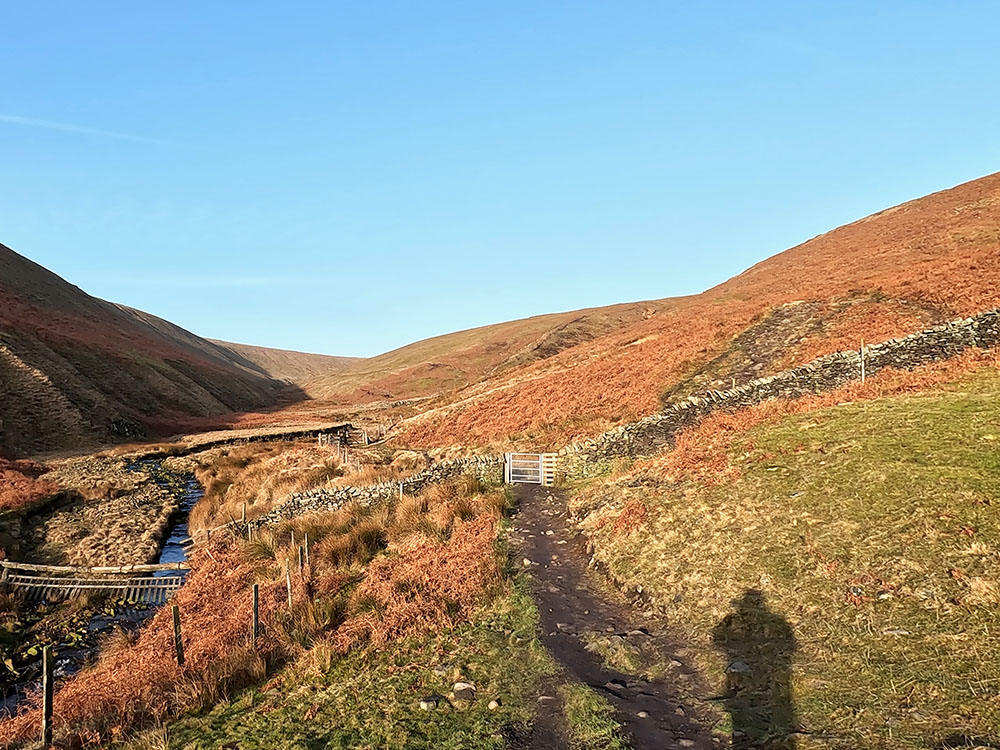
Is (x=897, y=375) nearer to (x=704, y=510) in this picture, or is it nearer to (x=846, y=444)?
(x=846, y=444)

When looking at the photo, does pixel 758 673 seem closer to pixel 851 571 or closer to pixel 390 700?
pixel 851 571

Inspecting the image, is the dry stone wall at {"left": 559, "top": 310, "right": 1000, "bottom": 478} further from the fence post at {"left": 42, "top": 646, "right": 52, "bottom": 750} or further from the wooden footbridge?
the fence post at {"left": 42, "top": 646, "right": 52, "bottom": 750}

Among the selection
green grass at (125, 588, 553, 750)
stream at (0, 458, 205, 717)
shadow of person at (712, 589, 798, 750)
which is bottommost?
stream at (0, 458, 205, 717)

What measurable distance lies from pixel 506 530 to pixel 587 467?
6426 millimetres

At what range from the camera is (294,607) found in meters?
13.8

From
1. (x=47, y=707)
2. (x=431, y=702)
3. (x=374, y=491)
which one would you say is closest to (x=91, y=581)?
(x=374, y=491)

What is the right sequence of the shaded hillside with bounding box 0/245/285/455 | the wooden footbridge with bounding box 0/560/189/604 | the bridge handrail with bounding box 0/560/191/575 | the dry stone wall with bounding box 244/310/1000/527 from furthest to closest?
the shaded hillside with bounding box 0/245/285/455 → the dry stone wall with bounding box 244/310/1000/527 → the bridge handrail with bounding box 0/560/191/575 → the wooden footbridge with bounding box 0/560/189/604

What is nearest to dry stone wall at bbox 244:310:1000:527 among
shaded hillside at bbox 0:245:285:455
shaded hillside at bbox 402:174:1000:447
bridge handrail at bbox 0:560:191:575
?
shaded hillside at bbox 402:174:1000:447

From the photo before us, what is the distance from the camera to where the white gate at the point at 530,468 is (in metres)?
23.7

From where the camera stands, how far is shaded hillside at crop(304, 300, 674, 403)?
315 feet

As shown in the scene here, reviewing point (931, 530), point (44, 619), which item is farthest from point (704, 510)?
point (44, 619)

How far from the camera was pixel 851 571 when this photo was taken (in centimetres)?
1058

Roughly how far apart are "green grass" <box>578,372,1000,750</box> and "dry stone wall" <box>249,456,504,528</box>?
8.86 metres

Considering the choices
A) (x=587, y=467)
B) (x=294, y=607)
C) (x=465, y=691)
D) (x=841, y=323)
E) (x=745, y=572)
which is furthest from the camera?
(x=841, y=323)
